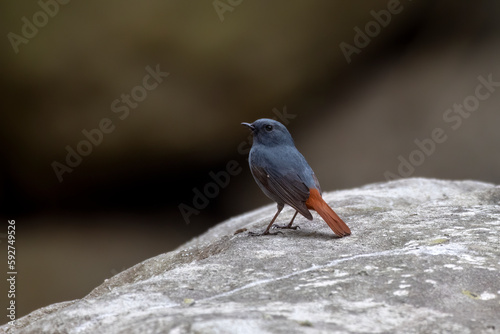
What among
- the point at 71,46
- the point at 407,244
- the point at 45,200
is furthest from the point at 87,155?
the point at 407,244

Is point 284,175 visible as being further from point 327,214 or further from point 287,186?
point 327,214

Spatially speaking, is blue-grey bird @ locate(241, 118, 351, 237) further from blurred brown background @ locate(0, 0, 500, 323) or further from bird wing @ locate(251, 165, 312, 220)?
blurred brown background @ locate(0, 0, 500, 323)

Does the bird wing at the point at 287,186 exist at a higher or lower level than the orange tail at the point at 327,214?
higher

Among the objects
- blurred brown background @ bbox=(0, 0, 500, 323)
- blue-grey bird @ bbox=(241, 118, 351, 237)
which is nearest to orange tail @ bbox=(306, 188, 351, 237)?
blue-grey bird @ bbox=(241, 118, 351, 237)

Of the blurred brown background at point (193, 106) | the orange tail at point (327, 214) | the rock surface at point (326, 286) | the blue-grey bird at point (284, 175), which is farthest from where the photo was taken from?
the blurred brown background at point (193, 106)

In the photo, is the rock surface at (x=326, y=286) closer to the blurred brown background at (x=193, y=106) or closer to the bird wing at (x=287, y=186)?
the bird wing at (x=287, y=186)

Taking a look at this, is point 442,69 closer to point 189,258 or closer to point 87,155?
point 87,155

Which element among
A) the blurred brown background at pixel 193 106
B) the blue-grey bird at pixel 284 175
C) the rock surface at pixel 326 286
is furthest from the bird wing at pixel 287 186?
the blurred brown background at pixel 193 106
